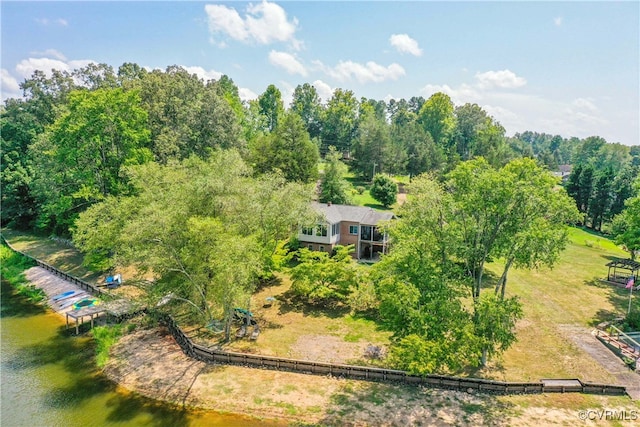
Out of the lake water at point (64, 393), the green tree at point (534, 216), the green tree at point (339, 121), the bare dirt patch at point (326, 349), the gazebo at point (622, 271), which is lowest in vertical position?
the lake water at point (64, 393)

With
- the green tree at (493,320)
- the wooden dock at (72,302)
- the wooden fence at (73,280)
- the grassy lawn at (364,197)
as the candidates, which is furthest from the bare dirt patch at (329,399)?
the grassy lawn at (364,197)

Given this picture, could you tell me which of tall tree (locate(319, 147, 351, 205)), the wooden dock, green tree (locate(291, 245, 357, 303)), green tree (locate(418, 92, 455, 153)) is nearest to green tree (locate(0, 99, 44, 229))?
the wooden dock

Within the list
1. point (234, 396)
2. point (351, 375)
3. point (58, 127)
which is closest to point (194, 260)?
point (234, 396)

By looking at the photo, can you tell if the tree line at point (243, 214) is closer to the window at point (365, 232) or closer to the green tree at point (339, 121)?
the window at point (365, 232)

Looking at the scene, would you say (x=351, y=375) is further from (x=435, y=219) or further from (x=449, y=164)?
(x=449, y=164)

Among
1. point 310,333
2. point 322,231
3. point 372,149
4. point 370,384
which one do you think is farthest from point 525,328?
point 372,149

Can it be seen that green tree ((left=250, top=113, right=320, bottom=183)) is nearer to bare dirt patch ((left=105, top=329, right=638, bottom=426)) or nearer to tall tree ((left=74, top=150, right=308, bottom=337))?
tall tree ((left=74, top=150, right=308, bottom=337))
